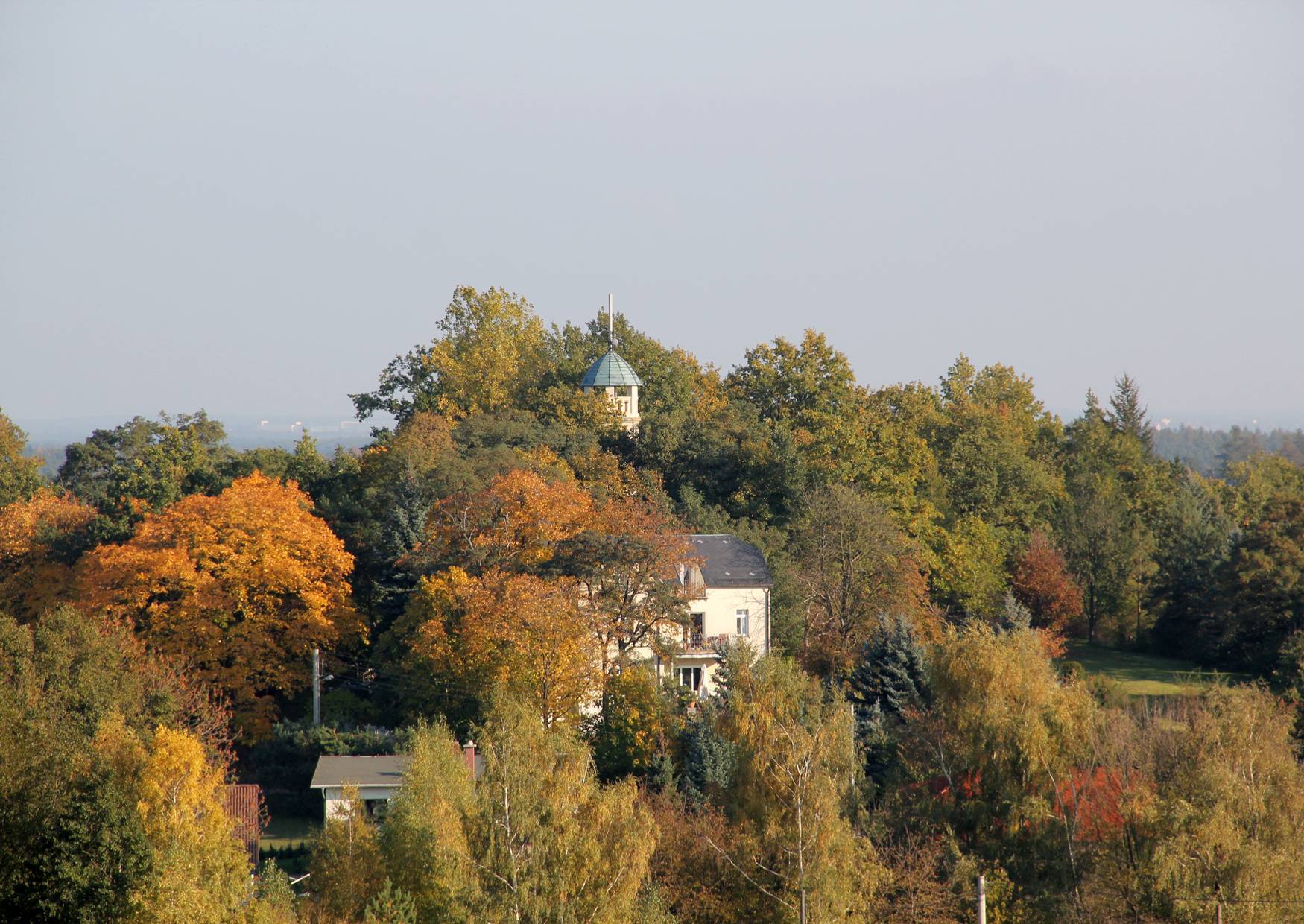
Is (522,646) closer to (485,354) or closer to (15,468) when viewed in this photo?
(485,354)

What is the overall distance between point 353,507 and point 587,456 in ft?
31.7

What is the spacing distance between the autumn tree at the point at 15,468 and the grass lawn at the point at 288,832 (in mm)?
28741

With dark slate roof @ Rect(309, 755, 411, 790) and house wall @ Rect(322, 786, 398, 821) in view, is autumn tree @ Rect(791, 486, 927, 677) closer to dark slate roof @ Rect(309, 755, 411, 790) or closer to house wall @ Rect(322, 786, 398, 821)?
dark slate roof @ Rect(309, 755, 411, 790)

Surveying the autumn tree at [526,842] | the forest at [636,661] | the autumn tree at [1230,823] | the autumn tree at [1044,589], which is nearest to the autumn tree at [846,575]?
the forest at [636,661]

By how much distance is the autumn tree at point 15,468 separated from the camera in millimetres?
64500

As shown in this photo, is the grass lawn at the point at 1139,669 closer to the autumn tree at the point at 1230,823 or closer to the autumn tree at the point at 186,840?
the autumn tree at the point at 1230,823

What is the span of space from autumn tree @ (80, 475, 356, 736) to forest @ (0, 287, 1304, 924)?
13cm

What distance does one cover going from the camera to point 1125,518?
71.3 meters

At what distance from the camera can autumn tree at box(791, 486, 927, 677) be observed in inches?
2015

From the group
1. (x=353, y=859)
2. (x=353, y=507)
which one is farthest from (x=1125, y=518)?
(x=353, y=859)

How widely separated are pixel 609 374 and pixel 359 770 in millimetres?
28921

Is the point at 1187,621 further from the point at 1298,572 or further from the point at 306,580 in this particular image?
the point at 306,580

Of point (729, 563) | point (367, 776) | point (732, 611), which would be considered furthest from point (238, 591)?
point (729, 563)

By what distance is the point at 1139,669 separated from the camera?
57875 mm
